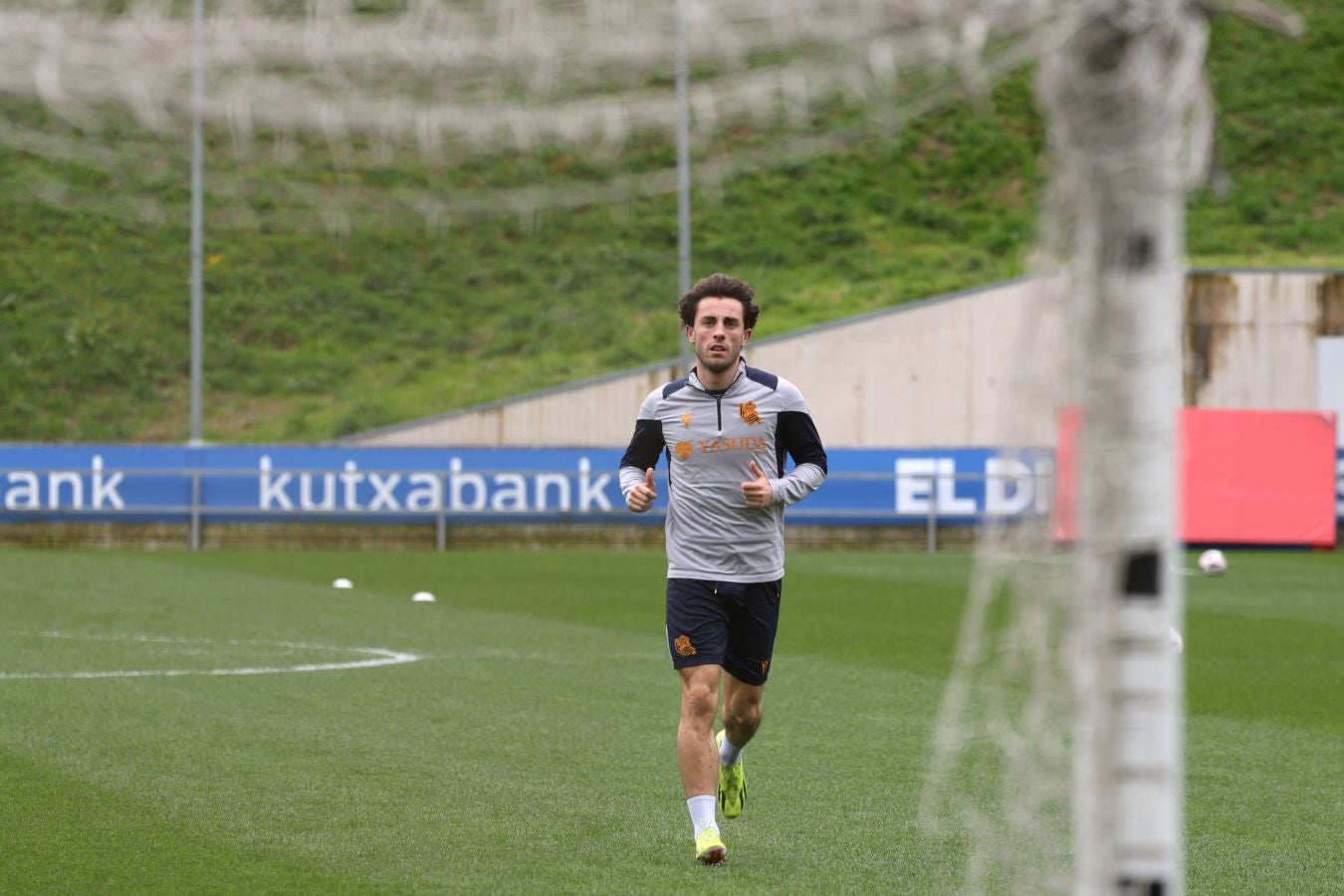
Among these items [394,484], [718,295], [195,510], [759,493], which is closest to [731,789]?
[759,493]

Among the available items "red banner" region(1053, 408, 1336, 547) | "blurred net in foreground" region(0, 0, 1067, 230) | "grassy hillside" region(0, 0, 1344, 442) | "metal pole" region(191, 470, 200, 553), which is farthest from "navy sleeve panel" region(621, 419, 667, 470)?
"grassy hillside" region(0, 0, 1344, 442)

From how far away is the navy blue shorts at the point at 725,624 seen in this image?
23.6 feet

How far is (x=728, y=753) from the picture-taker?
757cm

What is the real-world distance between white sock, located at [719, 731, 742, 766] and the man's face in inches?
53.3

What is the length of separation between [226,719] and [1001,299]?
21.8 metres

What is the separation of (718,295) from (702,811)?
1720mm

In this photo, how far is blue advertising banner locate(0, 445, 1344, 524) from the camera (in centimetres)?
2741

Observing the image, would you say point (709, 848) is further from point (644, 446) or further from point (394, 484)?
point (394, 484)

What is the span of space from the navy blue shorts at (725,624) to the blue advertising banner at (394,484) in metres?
20.0

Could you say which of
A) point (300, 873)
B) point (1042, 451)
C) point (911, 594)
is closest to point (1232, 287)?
point (911, 594)

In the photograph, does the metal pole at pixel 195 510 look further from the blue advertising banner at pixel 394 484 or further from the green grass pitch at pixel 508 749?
the green grass pitch at pixel 508 749

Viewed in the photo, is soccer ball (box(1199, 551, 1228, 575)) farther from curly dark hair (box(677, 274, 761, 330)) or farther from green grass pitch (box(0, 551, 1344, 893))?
A: curly dark hair (box(677, 274, 761, 330))

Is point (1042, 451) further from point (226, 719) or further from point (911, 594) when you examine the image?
point (911, 594)

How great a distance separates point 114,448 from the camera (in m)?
27.6
